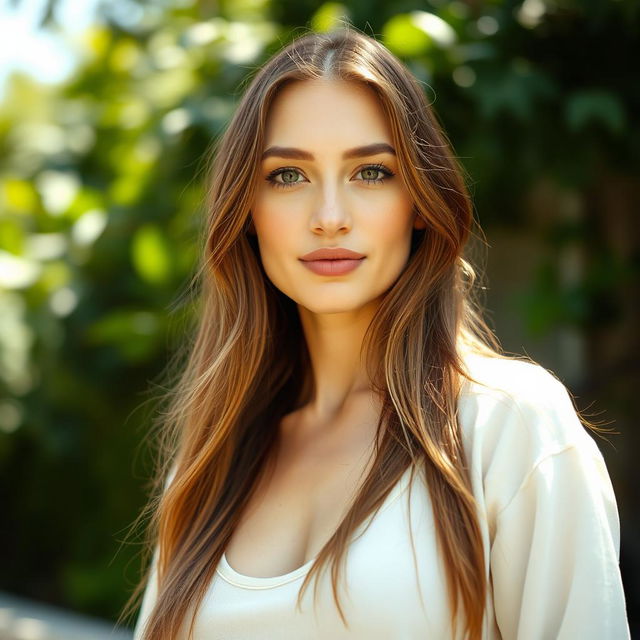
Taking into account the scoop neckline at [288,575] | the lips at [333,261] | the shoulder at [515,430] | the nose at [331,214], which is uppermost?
the nose at [331,214]

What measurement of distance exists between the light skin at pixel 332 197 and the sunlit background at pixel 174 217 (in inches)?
26.9

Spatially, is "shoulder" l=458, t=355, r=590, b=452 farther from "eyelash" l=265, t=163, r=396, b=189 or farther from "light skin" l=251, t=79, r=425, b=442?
"eyelash" l=265, t=163, r=396, b=189

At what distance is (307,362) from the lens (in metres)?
2.34

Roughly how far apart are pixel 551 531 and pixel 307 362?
88 cm

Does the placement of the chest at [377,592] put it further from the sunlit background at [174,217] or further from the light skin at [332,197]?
the sunlit background at [174,217]

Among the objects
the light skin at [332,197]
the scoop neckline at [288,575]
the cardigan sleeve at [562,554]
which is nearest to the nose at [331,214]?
the light skin at [332,197]

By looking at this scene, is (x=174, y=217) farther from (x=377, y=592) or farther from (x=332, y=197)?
(x=377, y=592)

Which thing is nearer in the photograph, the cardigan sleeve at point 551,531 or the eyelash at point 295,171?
the cardigan sleeve at point 551,531

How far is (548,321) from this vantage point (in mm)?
3504

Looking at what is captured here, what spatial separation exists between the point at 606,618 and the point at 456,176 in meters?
0.94

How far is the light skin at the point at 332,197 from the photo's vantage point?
1866 millimetres

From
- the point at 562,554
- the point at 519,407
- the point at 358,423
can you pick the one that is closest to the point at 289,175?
the point at 358,423

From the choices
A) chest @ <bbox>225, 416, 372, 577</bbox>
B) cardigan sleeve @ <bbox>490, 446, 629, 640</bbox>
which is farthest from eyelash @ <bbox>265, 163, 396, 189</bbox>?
cardigan sleeve @ <bbox>490, 446, 629, 640</bbox>

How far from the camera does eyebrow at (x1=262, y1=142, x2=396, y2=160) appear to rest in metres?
1.86
